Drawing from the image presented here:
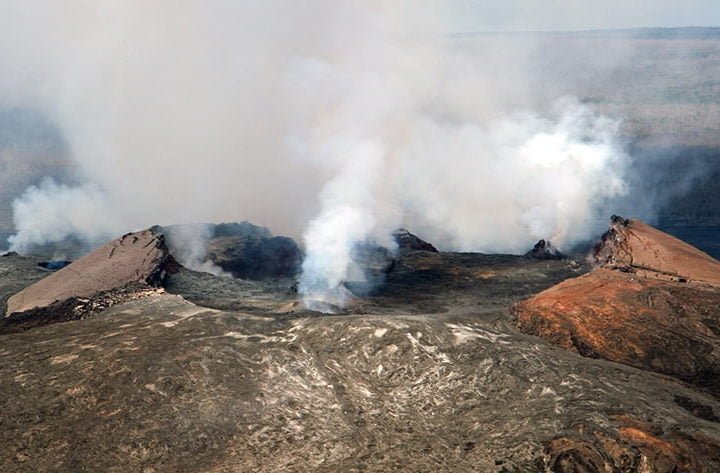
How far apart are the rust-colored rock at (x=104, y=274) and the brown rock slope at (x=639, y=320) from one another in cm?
2474

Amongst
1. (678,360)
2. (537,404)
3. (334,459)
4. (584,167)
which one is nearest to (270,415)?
(334,459)

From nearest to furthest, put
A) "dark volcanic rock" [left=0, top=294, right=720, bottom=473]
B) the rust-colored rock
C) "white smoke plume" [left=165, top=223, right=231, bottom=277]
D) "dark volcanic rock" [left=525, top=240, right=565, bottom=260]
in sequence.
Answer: "dark volcanic rock" [left=0, top=294, right=720, bottom=473], the rust-colored rock, "white smoke plume" [left=165, top=223, right=231, bottom=277], "dark volcanic rock" [left=525, top=240, right=565, bottom=260]

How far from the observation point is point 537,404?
29641mm

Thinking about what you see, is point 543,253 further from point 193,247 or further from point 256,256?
point 193,247

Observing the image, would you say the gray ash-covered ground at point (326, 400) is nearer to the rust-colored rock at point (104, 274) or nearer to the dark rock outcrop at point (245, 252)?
the rust-colored rock at point (104, 274)

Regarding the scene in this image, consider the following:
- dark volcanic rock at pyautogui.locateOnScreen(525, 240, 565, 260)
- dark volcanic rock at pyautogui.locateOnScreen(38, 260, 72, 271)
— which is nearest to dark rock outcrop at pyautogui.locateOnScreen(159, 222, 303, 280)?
dark volcanic rock at pyautogui.locateOnScreen(38, 260, 72, 271)

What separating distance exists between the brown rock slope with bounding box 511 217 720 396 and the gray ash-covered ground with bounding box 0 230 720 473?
7.32ft

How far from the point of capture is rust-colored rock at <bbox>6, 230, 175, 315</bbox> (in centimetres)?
4784

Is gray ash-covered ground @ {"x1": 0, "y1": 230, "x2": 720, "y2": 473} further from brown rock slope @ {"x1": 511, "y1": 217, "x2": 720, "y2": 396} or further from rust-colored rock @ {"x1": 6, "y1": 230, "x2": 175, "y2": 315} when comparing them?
rust-colored rock @ {"x1": 6, "y1": 230, "x2": 175, "y2": 315}

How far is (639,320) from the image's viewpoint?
3956cm

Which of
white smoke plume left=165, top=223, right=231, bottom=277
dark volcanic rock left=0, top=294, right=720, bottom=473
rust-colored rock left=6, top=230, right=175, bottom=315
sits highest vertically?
white smoke plume left=165, top=223, right=231, bottom=277

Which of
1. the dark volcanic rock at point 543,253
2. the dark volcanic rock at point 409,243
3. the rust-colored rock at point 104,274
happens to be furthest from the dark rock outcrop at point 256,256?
the dark volcanic rock at point 543,253

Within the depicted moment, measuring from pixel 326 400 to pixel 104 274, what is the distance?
25.4 m

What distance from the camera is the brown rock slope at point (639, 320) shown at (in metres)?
36.7
